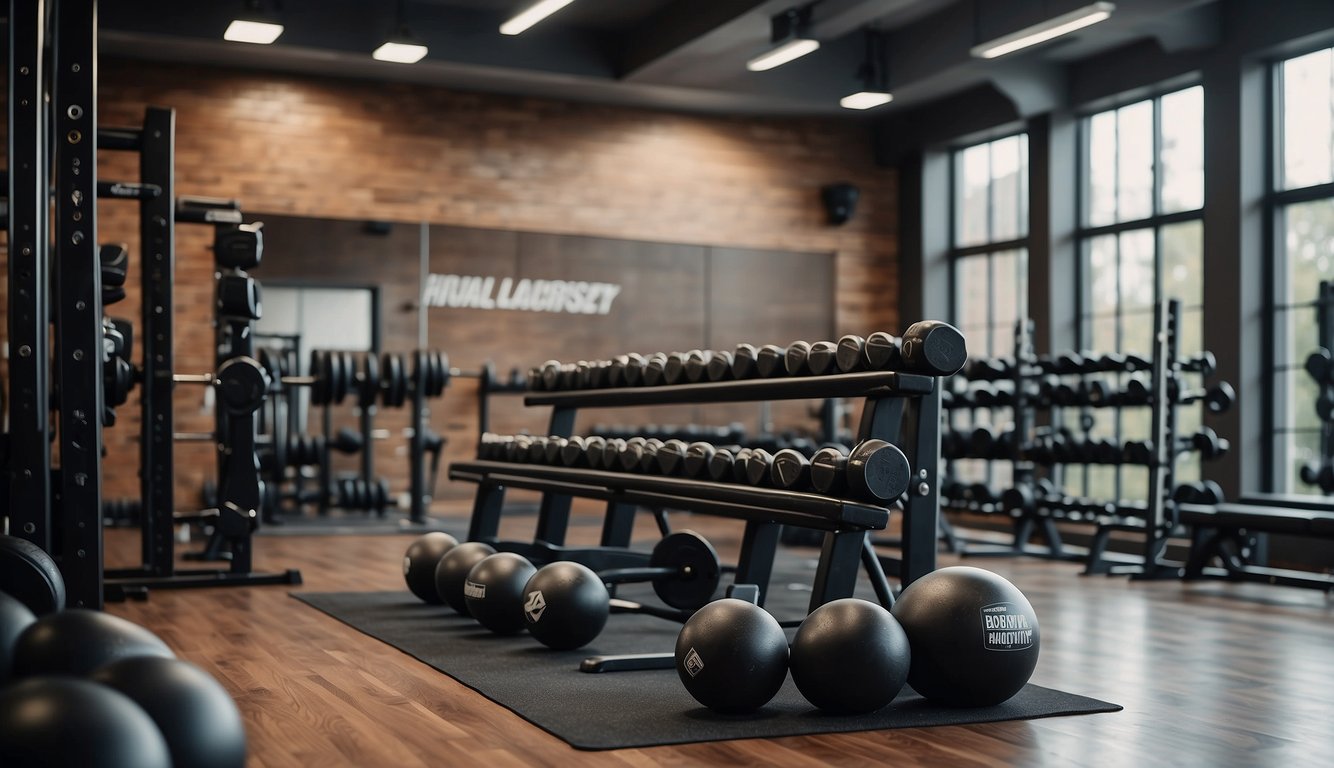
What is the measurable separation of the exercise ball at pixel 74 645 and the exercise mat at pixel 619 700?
0.83 m

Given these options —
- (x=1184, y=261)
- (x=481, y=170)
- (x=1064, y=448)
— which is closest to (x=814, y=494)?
(x=1064, y=448)

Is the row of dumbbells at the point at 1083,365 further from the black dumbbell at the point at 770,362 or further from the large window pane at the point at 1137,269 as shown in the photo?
the black dumbbell at the point at 770,362

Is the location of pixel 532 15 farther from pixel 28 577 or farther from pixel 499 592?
pixel 28 577

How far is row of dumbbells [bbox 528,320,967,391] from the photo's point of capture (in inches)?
133

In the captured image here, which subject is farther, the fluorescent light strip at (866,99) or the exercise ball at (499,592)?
the fluorescent light strip at (866,99)

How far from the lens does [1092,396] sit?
6.74 meters

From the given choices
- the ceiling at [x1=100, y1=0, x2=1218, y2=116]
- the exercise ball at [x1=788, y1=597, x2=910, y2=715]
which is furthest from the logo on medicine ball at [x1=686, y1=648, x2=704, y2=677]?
the ceiling at [x1=100, y1=0, x2=1218, y2=116]

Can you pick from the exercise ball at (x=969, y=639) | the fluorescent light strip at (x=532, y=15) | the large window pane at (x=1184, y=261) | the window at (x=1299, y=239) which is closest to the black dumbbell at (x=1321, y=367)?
the window at (x=1299, y=239)

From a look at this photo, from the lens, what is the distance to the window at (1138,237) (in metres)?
7.83

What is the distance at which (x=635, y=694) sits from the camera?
3074 mm

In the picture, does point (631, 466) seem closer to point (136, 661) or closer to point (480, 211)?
point (136, 661)

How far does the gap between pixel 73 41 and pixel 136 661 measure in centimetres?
248

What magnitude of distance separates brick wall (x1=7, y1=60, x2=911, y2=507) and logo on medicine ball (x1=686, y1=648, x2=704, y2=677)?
6421 mm

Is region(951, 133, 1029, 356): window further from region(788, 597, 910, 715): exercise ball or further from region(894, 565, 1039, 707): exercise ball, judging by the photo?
region(788, 597, 910, 715): exercise ball
